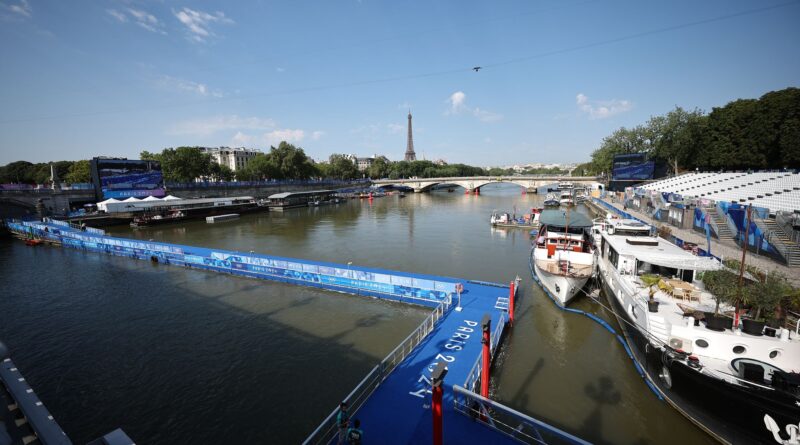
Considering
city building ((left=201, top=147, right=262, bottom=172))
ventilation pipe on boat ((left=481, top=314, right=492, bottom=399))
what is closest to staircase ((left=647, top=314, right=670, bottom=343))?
ventilation pipe on boat ((left=481, top=314, right=492, bottom=399))

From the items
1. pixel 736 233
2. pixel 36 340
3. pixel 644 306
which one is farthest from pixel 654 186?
pixel 36 340

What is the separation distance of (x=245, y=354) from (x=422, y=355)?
800 centimetres

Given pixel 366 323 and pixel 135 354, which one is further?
pixel 366 323

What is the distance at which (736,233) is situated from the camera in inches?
1130

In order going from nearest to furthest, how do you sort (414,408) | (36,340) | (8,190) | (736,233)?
1. (414,408)
2. (36,340)
3. (736,233)
4. (8,190)

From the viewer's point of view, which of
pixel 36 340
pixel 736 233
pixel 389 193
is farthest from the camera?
pixel 389 193

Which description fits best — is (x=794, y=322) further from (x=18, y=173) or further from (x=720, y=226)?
(x=18, y=173)

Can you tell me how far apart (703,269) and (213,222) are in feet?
203

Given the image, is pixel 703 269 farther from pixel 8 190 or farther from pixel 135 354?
pixel 8 190

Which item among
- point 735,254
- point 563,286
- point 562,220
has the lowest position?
point 563,286

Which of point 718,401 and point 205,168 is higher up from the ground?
point 205,168

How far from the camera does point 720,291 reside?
38.4 ft

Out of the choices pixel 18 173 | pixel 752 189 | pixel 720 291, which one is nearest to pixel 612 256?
pixel 720 291

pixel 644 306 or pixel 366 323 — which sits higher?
pixel 644 306
